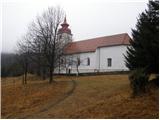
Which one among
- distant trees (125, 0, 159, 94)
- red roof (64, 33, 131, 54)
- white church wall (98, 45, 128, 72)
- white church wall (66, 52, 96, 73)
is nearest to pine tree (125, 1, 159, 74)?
distant trees (125, 0, 159, 94)

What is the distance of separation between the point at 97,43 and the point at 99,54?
215 centimetres

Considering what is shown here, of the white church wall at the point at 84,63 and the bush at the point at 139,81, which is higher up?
the white church wall at the point at 84,63

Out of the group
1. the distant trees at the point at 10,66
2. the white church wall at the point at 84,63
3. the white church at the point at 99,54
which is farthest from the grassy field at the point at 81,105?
the white church wall at the point at 84,63

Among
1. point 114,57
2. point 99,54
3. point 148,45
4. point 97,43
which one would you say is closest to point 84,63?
point 99,54

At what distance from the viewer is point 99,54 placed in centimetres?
3778

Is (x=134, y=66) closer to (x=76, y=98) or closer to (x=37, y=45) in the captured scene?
(x=76, y=98)

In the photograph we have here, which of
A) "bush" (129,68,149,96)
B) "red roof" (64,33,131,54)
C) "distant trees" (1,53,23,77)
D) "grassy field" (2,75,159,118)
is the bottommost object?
"grassy field" (2,75,159,118)

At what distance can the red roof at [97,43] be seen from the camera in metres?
35.5

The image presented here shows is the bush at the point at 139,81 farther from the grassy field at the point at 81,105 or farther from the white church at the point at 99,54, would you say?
the white church at the point at 99,54

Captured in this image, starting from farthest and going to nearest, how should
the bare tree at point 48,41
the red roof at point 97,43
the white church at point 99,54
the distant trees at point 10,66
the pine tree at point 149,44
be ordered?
the red roof at point 97,43 → the white church at point 99,54 → the distant trees at point 10,66 → the bare tree at point 48,41 → the pine tree at point 149,44

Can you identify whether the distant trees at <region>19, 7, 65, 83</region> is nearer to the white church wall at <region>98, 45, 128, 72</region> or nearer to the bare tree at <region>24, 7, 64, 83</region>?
the bare tree at <region>24, 7, 64, 83</region>

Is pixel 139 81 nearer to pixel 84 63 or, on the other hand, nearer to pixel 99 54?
pixel 99 54

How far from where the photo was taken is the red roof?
35.5 meters

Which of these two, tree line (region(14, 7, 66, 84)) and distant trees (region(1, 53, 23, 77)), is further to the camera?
distant trees (region(1, 53, 23, 77))
